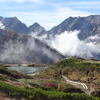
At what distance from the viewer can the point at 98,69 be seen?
230 feet

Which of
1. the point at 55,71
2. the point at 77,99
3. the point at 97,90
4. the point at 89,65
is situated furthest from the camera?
the point at 55,71

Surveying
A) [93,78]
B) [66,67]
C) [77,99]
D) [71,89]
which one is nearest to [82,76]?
[93,78]

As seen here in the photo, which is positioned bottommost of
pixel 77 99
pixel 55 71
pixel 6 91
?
pixel 55 71

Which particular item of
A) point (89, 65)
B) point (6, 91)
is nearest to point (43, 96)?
point (6, 91)

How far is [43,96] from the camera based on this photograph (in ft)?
76.3

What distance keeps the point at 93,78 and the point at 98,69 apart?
5.22 meters

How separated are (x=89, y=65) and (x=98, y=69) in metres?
7.73

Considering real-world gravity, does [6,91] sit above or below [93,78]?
above

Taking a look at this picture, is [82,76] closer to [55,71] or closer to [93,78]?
[93,78]

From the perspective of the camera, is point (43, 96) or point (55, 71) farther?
point (55, 71)

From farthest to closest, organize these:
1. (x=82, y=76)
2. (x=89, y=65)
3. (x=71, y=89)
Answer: (x=89, y=65)
(x=82, y=76)
(x=71, y=89)

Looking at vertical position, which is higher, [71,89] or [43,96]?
[43,96]

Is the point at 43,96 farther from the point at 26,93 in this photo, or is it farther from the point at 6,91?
the point at 6,91

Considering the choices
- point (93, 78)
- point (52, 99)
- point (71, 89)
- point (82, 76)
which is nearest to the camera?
point (52, 99)
